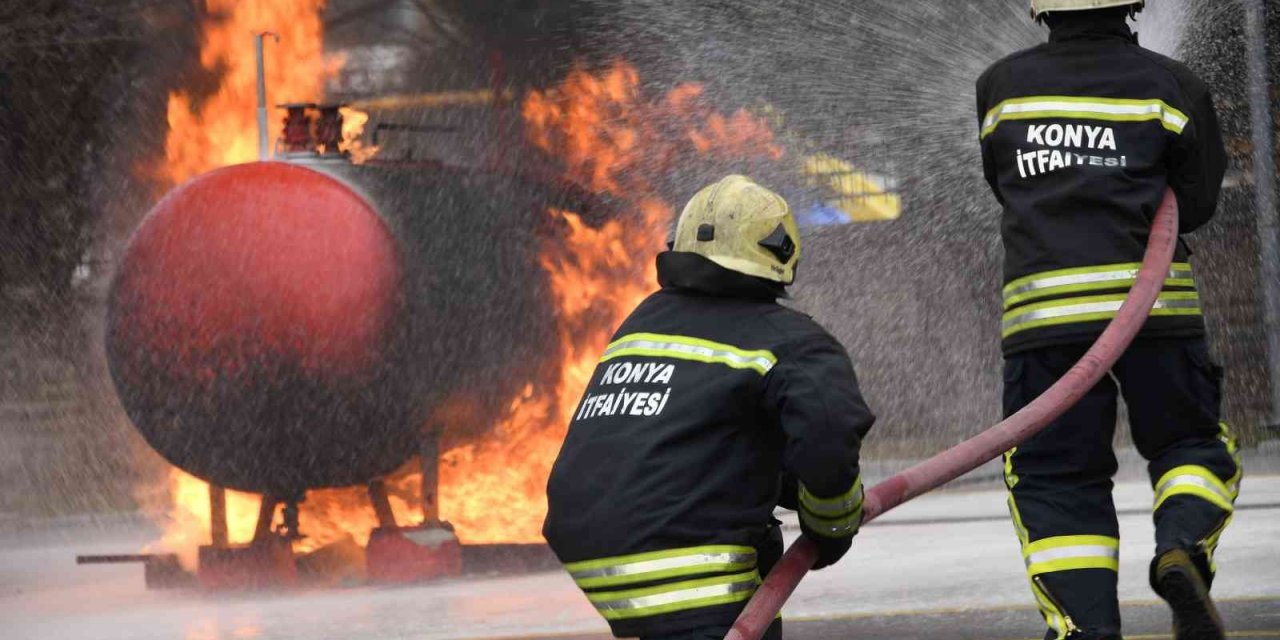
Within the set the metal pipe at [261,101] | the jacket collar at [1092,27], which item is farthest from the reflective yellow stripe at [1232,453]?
the metal pipe at [261,101]

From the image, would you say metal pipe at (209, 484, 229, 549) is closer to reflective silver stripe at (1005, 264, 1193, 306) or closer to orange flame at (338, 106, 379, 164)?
orange flame at (338, 106, 379, 164)

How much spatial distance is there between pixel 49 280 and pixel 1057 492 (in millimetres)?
12084

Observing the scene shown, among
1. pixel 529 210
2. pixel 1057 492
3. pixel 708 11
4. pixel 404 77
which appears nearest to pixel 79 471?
pixel 404 77

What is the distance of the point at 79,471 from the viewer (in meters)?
14.5

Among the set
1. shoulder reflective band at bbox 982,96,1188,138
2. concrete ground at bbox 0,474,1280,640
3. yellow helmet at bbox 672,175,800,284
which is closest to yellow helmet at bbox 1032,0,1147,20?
shoulder reflective band at bbox 982,96,1188,138

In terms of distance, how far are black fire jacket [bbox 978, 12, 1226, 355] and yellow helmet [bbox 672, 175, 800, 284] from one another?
2.75 feet

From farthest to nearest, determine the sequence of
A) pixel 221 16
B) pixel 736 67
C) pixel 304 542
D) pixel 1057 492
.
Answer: pixel 736 67 < pixel 221 16 < pixel 304 542 < pixel 1057 492

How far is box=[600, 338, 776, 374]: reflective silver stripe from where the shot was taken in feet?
10.1

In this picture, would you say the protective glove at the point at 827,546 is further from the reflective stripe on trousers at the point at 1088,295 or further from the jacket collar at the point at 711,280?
the reflective stripe on trousers at the point at 1088,295

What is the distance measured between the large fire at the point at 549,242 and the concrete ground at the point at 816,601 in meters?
0.58

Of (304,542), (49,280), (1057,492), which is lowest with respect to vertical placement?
(49,280)

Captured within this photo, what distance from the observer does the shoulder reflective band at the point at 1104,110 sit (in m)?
3.86

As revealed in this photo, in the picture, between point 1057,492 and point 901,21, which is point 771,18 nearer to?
point 901,21

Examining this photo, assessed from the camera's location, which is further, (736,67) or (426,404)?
(736,67)
